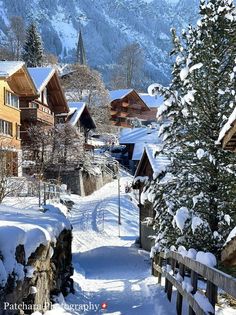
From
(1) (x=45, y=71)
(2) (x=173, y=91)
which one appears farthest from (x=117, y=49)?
(2) (x=173, y=91)

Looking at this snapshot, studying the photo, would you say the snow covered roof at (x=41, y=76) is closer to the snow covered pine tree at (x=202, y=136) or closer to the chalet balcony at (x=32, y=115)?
the chalet balcony at (x=32, y=115)

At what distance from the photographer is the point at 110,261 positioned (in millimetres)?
23469

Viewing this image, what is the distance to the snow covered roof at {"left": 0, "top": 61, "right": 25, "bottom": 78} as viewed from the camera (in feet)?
97.0

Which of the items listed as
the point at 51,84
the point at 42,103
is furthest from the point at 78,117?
the point at 42,103

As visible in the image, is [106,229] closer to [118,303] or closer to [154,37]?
[118,303]

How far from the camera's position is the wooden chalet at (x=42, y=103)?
3788 centimetres

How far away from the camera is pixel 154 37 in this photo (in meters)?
198

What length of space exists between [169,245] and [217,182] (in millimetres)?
2034

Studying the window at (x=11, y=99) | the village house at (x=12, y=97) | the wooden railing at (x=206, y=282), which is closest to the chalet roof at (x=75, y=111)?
the village house at (x=12, y=97)

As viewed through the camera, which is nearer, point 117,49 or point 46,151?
point 46,151

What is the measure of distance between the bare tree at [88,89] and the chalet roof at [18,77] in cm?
2501

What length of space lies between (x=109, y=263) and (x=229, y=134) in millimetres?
18653

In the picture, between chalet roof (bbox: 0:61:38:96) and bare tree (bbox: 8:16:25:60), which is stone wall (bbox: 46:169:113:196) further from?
bare tree (bbox: 8:16:25:60)

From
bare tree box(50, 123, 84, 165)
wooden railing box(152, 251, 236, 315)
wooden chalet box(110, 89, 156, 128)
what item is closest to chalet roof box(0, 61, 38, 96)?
bare tree box(50, 123, 84, 165)
